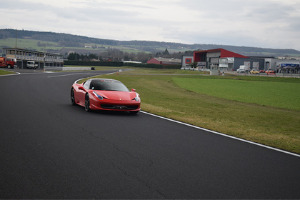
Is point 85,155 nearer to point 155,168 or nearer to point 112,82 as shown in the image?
point 155,168

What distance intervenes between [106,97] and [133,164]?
6.49m

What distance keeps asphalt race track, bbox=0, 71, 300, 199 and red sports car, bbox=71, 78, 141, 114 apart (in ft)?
7.77

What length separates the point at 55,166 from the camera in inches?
219

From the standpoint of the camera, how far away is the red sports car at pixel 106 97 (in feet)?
39.3

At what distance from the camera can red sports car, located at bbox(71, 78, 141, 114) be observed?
11969mm

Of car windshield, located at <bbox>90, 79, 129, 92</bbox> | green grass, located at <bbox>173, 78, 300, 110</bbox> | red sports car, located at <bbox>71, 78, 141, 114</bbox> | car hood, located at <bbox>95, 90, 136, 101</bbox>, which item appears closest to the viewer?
red sports car, located at <bbox>71, 78, 141, 114</bbox>

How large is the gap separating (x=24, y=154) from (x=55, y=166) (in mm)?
1009

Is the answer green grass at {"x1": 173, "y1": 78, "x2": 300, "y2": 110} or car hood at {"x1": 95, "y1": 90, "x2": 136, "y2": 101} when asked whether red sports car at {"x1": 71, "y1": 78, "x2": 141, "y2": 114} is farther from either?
green grass at {"x1": 173, "y1": 78, "x2": 300, "y2": 110}

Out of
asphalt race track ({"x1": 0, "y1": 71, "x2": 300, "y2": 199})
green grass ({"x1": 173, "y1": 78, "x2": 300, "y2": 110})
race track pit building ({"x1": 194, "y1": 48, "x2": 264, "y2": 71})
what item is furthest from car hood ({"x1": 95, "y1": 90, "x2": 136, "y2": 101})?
race track pit building ({"x1": 194, "y1": 48, "x2": 264, "y2": 71})

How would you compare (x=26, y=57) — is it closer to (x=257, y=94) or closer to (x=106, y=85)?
(x=257, y=94)

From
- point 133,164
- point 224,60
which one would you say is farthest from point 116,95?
point 224,60

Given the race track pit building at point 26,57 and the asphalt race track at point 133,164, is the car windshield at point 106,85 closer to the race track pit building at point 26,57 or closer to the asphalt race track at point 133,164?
the asphalt race track at point 133,164

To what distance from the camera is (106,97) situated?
12.1 m

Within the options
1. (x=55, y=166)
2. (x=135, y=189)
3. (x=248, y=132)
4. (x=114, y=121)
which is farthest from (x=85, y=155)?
(x=248, y=132)
